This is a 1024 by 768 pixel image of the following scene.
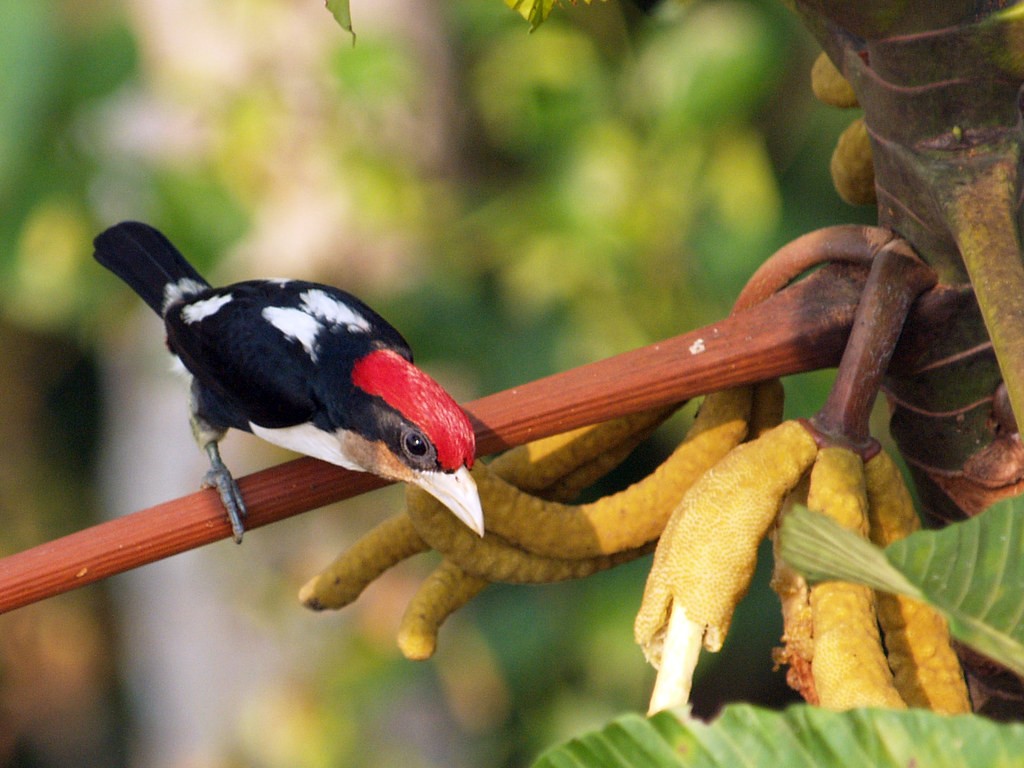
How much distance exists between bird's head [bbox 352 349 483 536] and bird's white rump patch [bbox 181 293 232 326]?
299 millimetres

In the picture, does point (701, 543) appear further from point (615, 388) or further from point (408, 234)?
point (408, 234)

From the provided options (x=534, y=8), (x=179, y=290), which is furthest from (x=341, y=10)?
(x=179, y=290)

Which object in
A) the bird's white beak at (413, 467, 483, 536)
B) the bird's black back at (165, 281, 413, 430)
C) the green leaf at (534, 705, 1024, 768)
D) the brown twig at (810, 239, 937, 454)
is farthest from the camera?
the bird's black back at (165, 281, 413, 430)

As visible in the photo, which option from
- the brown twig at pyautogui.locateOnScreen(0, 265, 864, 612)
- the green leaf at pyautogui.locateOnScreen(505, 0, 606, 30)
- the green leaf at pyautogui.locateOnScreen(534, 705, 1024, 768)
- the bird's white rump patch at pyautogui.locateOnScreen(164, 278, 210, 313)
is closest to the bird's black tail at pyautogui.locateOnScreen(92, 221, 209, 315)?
the bird's white rump patch at pyautogui.locateOnScreen(164, 278, 210, 313)

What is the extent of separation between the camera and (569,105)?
115 inches

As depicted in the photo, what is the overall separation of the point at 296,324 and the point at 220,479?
53cm

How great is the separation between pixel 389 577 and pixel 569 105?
1.34 m

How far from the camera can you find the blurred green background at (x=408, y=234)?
2.74 metres

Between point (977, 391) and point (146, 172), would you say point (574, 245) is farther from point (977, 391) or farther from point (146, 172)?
point (977, 391)

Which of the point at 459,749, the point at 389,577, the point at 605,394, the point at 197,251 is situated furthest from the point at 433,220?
the point at 605,394

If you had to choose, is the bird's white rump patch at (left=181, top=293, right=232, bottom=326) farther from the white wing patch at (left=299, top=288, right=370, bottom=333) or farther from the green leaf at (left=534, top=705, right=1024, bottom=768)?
the green leaf at (left=534, top=705, right=1024, bottom=768)

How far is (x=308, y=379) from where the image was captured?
1.85 meters

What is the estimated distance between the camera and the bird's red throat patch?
1366 millimetres

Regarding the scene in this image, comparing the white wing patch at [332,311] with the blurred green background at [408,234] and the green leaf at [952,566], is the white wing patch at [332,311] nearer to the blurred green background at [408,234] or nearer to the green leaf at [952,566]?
the blurred green background at [408,234]
